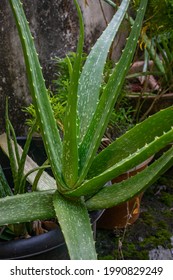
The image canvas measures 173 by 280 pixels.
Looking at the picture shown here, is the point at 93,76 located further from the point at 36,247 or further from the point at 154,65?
the point at 154,65

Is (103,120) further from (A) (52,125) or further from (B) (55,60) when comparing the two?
(B) (55,60)

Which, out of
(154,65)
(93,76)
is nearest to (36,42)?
(154,65)

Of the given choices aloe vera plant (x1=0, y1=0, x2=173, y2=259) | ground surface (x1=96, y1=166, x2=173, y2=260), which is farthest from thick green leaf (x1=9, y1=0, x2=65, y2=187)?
ground surface (x1=96, y1=166, x2=173, y2=260)

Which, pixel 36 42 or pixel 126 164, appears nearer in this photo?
pixel 126 164
